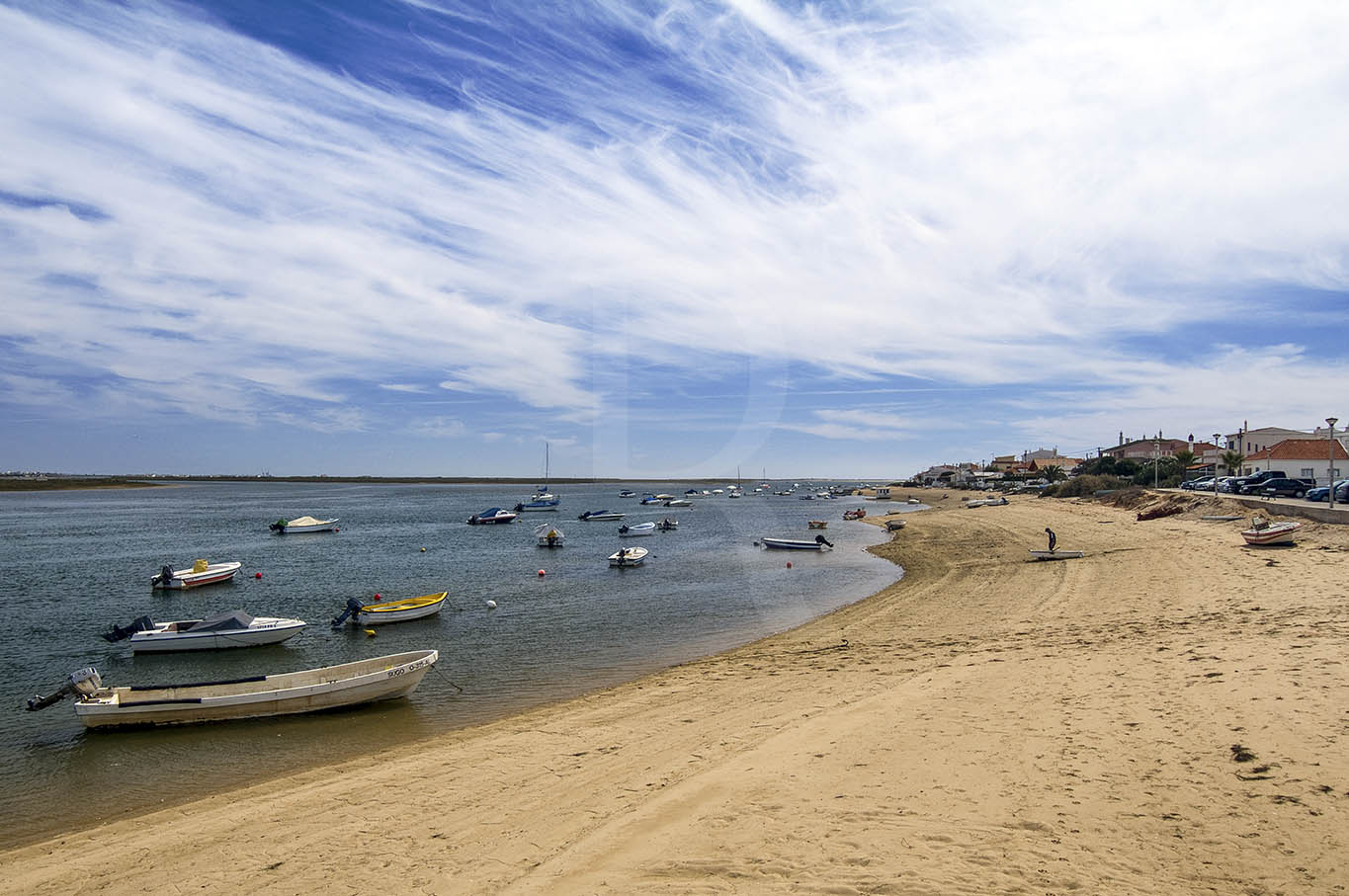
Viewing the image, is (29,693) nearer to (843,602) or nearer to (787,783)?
(787,783)

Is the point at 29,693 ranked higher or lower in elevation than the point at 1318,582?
lower

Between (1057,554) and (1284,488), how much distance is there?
997 inches

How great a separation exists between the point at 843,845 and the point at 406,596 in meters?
29.3

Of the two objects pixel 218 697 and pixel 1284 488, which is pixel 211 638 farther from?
pixel 1284 488

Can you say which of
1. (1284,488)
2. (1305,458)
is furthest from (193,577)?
(1305,458)

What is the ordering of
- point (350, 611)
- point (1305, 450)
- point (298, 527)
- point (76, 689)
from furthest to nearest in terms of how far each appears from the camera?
1. point (298, 527)
2. point (1305, 450)
3. point (350, 611)
4. point (76, 689)

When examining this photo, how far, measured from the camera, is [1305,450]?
202 feet

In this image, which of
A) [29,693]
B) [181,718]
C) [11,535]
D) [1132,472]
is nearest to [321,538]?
[11,535]

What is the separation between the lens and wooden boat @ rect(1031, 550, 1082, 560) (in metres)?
31.2

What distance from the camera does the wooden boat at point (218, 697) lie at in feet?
48.5

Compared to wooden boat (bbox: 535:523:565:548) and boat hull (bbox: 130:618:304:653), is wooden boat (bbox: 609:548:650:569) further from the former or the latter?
boat hull (bbox: 130:618:304:653)

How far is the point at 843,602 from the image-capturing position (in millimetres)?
27844

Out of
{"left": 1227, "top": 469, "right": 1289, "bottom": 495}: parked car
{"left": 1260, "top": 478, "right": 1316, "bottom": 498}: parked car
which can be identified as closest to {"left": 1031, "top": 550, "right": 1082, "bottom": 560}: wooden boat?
{"left": 1260, "top": 478, "right": 1316, "bottom": 498}: parked car

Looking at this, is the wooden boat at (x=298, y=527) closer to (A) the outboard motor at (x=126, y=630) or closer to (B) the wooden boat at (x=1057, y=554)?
(A) the outboard motor at (x=126, y=630)
